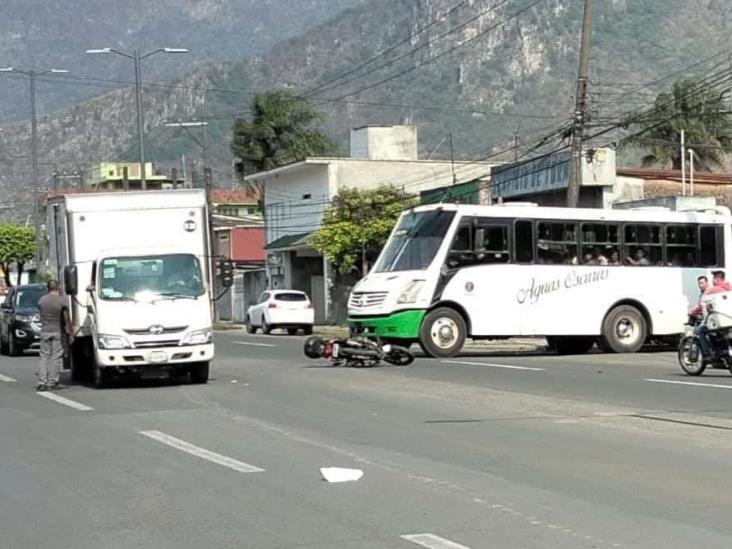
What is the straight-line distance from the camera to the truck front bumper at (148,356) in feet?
66.3

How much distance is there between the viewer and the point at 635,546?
8500mm

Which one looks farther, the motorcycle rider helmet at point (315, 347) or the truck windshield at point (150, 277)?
the motorcycle rider helmet at point (315, 347)

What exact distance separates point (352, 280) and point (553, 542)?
48.4m

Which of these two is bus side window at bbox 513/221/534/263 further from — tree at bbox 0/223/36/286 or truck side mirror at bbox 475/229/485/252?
tree at bbox 0/223/36/286

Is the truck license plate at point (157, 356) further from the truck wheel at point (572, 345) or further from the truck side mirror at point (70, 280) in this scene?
the truck wheel at point (572, 345)

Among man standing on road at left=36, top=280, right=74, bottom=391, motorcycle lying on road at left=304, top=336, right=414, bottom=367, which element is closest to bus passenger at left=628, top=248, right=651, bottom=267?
motorcycle lying on road at left=304, top=336, right=414, bottom=367

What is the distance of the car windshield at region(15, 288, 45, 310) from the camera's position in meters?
33.0

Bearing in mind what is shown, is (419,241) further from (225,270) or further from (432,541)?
(432,541)

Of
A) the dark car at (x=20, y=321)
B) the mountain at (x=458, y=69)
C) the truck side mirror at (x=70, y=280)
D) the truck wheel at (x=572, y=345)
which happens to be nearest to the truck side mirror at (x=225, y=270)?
the truck side mirror at (x=70, y=280)

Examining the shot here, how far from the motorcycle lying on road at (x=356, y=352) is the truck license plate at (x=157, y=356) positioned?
4.75 metres

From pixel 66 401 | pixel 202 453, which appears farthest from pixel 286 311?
pixel 202 453

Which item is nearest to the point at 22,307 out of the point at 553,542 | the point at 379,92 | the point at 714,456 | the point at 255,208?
the point at 714,456

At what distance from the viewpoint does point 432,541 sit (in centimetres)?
875

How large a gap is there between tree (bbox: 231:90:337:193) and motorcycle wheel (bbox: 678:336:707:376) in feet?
168
